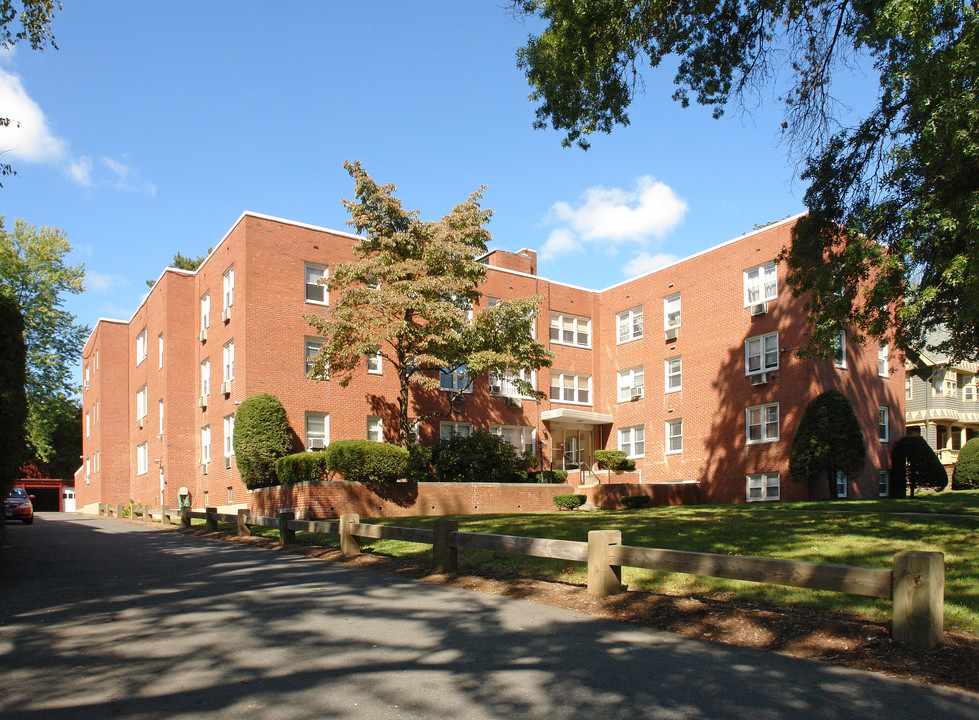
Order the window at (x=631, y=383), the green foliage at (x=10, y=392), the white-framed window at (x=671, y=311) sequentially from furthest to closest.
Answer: the window at (x=631, y=383) < the white-framed window at (x=671, y=311) < the green foliage at (x=10, y=392)

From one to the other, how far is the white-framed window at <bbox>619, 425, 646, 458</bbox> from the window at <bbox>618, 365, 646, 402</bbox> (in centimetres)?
135

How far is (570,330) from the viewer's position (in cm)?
3644

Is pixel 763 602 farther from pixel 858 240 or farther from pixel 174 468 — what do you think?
pixel 174 468

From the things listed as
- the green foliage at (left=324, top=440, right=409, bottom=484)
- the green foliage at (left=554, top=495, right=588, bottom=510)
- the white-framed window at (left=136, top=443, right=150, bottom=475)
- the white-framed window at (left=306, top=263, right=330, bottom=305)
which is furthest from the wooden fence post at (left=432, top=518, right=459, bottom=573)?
the white-framed window at (left=136, top=443, right=150, bottom=475)

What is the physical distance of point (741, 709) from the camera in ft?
17.2

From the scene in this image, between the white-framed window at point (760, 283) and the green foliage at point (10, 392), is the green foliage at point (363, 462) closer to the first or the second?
the green foliage at point (10, 392)

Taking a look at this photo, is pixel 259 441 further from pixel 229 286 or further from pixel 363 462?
pixel 229 286

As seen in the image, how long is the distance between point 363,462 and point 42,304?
2574 cm

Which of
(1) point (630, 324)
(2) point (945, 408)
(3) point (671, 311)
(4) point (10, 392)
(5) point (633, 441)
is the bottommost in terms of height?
(5) point (633, 441)

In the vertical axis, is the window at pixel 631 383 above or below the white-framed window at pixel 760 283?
below

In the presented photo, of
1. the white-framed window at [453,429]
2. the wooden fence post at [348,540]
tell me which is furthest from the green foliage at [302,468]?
the wooden fence post at [348,540]

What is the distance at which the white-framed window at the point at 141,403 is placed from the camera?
3891 centimetres

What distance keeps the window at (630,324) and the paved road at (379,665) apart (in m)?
26.8

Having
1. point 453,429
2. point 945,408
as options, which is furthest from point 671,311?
point 945,408
